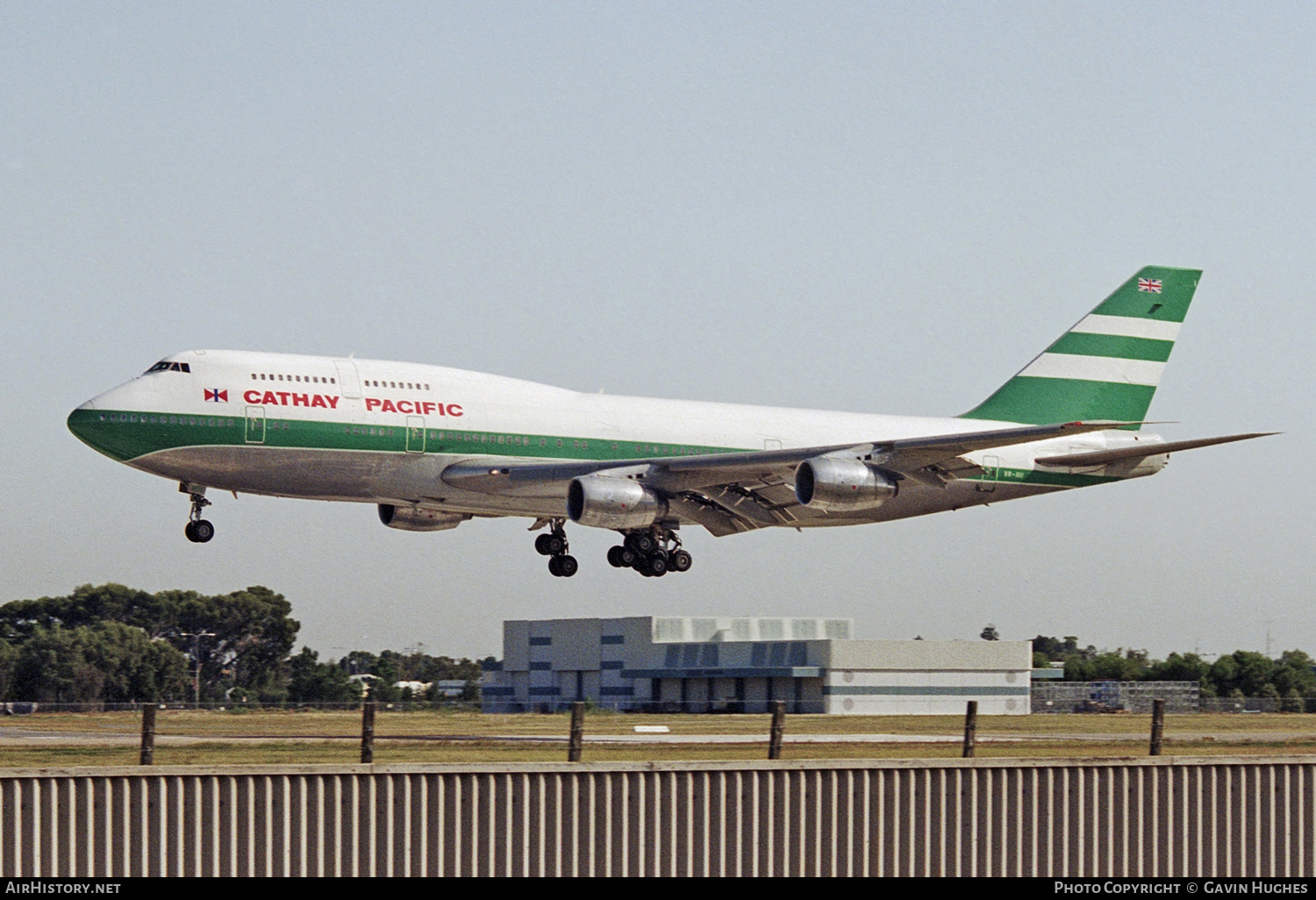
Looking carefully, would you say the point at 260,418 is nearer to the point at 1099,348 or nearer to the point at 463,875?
the point at 463,875

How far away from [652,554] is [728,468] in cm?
468

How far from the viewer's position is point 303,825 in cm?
1631

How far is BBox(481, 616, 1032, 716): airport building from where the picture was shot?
198 feet

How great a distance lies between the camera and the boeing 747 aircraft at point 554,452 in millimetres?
36594

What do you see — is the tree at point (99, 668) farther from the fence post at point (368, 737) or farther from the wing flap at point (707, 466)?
the fence post at point (368, 737)

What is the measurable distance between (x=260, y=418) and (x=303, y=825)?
844 inches

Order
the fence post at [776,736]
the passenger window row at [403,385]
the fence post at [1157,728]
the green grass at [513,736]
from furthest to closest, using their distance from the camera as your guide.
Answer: the passenger window row at [403,385] → the green grass at [513,736] → the fence post at [1157,728] → the fence post at [776,736]

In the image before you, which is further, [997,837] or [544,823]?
[997,837]

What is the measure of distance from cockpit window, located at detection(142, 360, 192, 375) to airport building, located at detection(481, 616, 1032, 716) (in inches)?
975

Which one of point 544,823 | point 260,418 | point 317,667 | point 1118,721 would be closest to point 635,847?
point 544,823

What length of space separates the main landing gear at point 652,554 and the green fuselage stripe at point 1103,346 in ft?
46.4

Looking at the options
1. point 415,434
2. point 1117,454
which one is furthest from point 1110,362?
point 415,434

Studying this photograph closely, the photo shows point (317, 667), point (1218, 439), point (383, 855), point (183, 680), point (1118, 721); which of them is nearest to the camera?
point (383, 855)

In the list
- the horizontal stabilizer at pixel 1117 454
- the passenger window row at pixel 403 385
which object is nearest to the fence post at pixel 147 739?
the passenger window row at pixel 403 385
